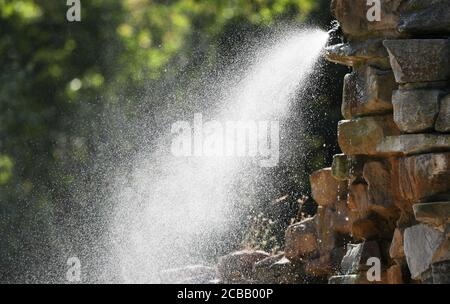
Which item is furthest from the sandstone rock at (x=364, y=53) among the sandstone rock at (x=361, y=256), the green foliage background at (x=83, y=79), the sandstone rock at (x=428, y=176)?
the green foliage background at (x=83, y=79)

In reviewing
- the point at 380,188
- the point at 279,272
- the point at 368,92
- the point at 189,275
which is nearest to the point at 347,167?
the point at 380,188

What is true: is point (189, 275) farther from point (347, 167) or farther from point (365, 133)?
point (365, 133)

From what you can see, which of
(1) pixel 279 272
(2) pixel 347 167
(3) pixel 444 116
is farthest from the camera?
(1) pixel 279 272

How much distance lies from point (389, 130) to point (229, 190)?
217 inches

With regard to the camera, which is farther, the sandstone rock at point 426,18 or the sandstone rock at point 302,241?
the sandstone rock at point 302,241

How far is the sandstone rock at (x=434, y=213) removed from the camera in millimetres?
7375

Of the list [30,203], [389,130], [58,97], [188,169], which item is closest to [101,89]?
[58,97]

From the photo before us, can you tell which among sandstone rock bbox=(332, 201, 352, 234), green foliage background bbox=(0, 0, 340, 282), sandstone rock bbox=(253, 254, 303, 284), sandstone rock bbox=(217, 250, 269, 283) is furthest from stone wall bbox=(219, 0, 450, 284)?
green foliage background bbox=(0, 0, 340, 282)

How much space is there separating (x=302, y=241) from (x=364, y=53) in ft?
7.39

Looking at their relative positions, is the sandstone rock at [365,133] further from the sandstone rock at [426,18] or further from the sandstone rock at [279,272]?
the sandstone rock at [279,272]

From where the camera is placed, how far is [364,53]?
8.26 m

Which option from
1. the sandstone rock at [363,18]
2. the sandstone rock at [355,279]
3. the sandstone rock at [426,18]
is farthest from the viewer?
the sandstone rock at [355,279]

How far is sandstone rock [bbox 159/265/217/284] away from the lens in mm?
10477

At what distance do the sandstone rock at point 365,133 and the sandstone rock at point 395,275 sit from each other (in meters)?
0.79
